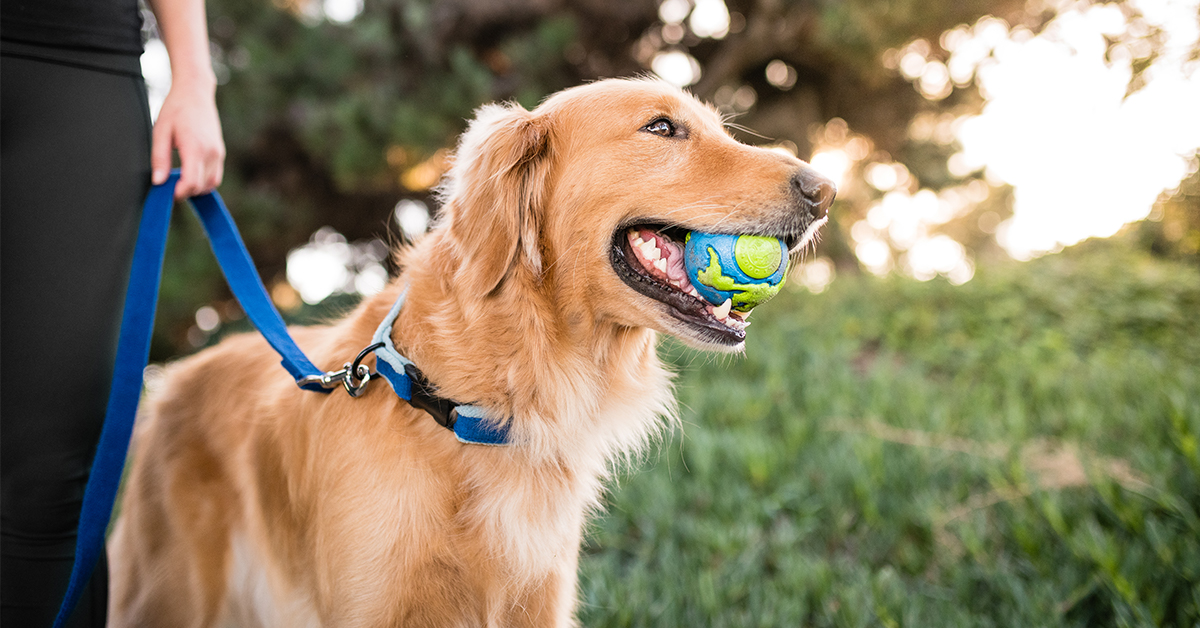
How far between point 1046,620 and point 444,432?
2.41 meters

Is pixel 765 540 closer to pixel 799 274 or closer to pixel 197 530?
pixel 197 530

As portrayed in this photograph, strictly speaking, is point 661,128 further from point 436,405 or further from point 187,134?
point 187,134

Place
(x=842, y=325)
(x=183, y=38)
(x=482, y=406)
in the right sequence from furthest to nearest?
(x=842, y=325) → (x=482, y=406) → (x=183, y=38)

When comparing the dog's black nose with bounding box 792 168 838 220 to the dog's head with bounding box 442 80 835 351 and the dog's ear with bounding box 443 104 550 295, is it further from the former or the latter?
the dog's ear with bounding box 443 104 550 295

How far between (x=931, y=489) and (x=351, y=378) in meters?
3.14

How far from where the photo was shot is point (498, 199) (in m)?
2.05

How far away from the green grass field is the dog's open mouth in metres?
1.25

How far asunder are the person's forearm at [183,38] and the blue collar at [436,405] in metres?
0.84

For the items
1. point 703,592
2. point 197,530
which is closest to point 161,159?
point 197,530

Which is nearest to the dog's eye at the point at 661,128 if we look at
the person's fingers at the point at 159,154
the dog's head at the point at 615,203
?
the dog's head at the point at 615,203

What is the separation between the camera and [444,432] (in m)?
1.85

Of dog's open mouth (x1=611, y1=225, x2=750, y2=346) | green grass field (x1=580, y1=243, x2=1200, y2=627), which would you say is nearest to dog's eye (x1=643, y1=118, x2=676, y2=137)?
dog's open mouth (x1=611, y1=225, x2=750, y2=346)

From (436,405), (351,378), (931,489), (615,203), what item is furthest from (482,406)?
(931,489)

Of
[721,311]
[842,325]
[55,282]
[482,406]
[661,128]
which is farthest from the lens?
[842,325]
